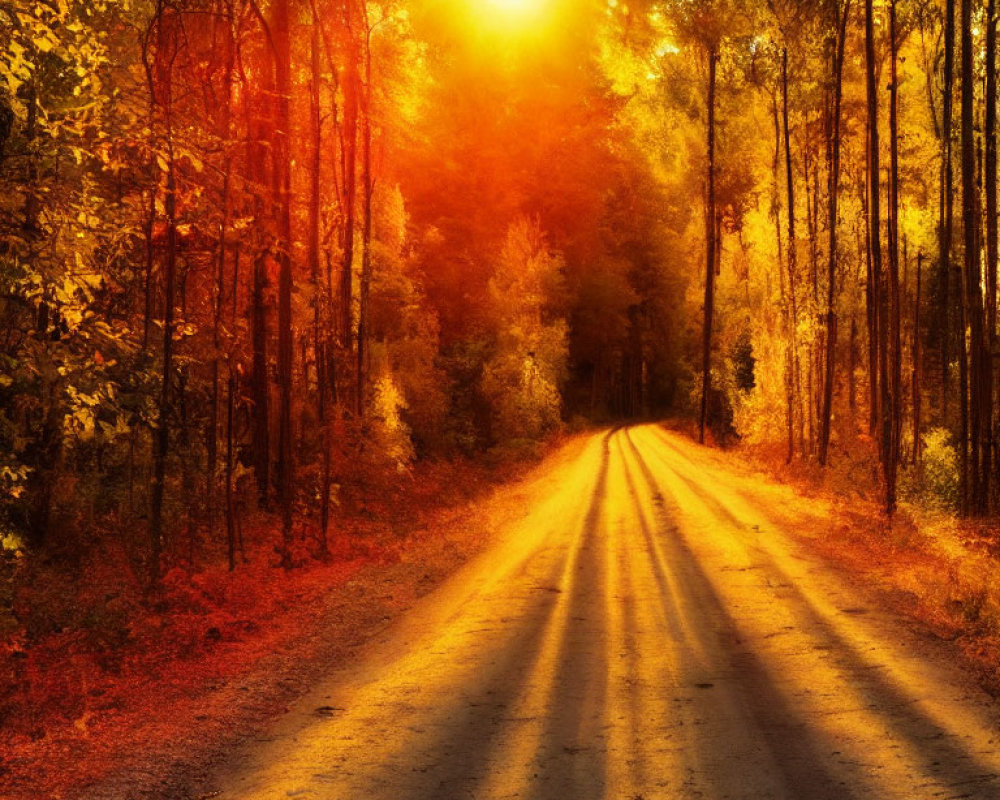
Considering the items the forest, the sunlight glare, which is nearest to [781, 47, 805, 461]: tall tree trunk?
the forest

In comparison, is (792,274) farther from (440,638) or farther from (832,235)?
Result: (440,638)

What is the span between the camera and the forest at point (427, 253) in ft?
29.7

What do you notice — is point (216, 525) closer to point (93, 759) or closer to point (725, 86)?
point (93, 759)

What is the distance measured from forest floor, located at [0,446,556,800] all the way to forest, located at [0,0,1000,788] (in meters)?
0.27

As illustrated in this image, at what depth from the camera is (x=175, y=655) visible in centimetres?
885

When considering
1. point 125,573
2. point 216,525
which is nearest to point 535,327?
point 216,525

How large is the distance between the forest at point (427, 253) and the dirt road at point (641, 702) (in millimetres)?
3220

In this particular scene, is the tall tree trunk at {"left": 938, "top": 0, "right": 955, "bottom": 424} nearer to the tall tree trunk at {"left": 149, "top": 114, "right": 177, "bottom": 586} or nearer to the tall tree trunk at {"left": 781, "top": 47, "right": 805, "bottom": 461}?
the tall tree trunk at {"left": 781, "top": 47, "right": 805, "bottom": 461}

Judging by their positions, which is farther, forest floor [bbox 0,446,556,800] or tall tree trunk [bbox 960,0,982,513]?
tall tree trunk [bbox 960,0,982,513]

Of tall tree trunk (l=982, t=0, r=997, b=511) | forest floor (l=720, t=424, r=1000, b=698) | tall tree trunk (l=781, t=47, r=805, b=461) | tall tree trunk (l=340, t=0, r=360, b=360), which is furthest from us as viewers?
tall tree trunk (l=781, t=47, r=805, b=461)

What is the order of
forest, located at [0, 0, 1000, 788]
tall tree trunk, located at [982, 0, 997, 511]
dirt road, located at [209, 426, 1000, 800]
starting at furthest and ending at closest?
tall tree trunk, located at [982, 0, 997, 511] → forest, located at [0, 0, 1000, 788] → dirt road, located at [209, 426, 1000, 800]

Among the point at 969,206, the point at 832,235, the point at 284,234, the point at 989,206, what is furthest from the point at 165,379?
the point at 832,235

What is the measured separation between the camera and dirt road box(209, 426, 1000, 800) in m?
5.45

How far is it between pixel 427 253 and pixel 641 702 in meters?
39.6
